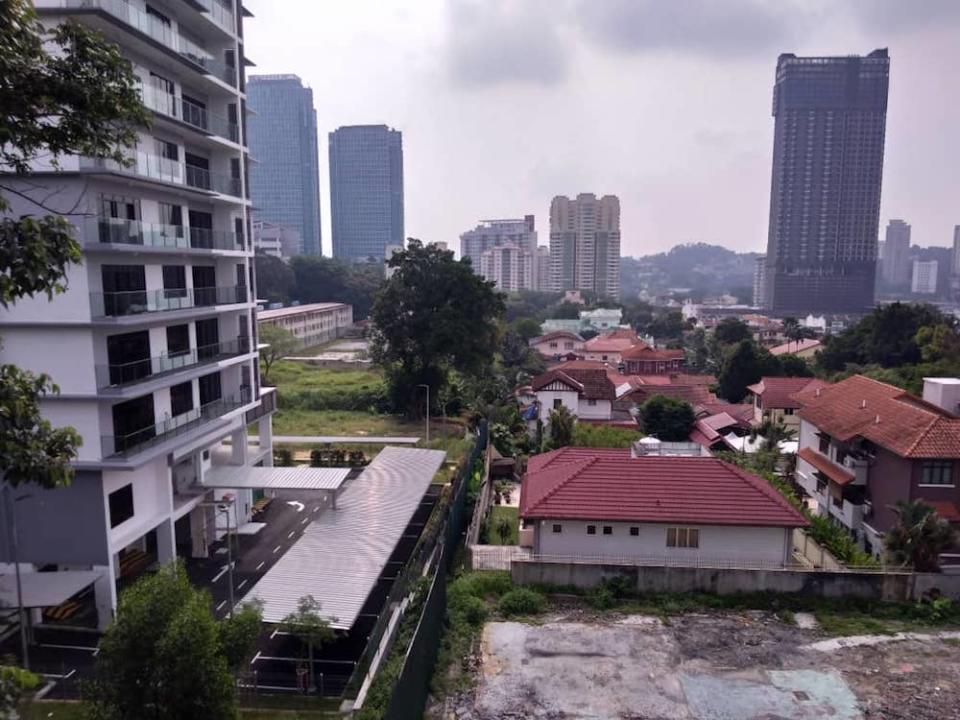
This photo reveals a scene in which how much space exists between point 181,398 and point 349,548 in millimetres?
7424

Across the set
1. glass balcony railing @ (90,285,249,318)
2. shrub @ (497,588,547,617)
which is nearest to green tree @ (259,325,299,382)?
glass balcony railing @ (90,285,249,318)

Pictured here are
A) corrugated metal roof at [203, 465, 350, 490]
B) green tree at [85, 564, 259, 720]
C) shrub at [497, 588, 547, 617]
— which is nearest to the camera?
green tree at [85, 564, 259, 720]

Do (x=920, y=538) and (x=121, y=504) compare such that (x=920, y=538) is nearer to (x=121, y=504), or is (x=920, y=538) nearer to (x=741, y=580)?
(x=741, y=580)

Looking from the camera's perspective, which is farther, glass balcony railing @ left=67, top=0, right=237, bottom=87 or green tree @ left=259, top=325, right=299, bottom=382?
green tree @ left=259, top=325, right=299, bottom=382

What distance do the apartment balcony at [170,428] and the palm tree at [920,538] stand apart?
69.1 feet

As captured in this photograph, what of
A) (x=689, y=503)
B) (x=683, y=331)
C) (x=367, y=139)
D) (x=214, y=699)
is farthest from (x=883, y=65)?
(x=214, y=699)

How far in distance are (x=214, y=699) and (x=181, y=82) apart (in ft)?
63.1

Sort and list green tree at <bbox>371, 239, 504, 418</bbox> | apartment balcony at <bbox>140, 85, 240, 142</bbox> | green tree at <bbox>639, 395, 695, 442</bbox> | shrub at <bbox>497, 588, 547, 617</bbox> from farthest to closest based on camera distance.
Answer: green tree at <bbox>371, 239, 504, 418</bbox> < green tree at <bbox>639, 395, 695, 442</bbox> < apartment balcony at <bbox>140, 85, 240, 142</bbox> < shrub at <bbox>497, 588, 547, 617</bbox>

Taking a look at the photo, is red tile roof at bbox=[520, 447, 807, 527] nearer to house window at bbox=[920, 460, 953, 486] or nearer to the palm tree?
the palm tree

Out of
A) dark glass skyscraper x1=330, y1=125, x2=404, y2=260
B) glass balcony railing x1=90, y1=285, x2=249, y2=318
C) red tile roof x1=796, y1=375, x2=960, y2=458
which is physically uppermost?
dark glass skyscraper x1=330, y1=125, x2=404, y2=260

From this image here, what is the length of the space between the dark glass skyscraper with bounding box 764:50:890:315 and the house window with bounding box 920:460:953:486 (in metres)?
148

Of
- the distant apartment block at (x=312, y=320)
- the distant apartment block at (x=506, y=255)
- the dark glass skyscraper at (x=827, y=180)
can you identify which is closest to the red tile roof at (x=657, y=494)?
the distant apartment block at (x=312, y=320)

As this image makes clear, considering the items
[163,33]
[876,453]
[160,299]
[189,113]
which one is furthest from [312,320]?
[876,453]

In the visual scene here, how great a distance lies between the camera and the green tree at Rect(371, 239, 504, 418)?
43.3m
